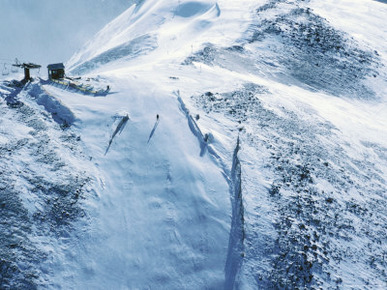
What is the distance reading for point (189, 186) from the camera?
14.9 m

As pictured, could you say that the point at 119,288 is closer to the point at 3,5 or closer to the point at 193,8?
the point at 193,8

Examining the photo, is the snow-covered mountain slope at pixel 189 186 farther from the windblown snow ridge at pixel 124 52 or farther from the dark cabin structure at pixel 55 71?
the windblown snow ridge at pixel 124 52

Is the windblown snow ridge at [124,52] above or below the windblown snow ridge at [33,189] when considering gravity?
above

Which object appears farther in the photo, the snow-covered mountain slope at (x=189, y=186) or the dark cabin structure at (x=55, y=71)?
the dark cabin structure at (x=55, y=71)

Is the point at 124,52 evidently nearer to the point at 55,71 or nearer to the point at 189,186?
the point at 55,71

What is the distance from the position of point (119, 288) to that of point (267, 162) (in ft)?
37.8

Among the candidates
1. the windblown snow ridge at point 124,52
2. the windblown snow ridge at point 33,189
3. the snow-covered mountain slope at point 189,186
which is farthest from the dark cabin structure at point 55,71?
the windblown snow ridge at point 124,52

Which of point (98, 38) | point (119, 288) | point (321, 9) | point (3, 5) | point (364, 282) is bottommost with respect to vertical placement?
point (364, 282)

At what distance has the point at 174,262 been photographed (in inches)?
478

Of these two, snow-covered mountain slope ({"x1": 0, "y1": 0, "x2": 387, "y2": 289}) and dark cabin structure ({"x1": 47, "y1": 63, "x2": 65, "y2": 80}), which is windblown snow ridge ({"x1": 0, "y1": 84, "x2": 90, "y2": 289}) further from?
dark cabin structure ({"x1": 47, "y1": 63, "x2": 65, "y2": 80})

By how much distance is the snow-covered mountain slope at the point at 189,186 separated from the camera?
11.8 meters

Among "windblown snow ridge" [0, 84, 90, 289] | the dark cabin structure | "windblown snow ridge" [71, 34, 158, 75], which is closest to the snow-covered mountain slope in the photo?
"windblown snow ridge" [0, 84, 90, 289]

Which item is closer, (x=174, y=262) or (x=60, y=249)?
(x=60, y=249)

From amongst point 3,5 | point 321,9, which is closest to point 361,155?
point 321,9
